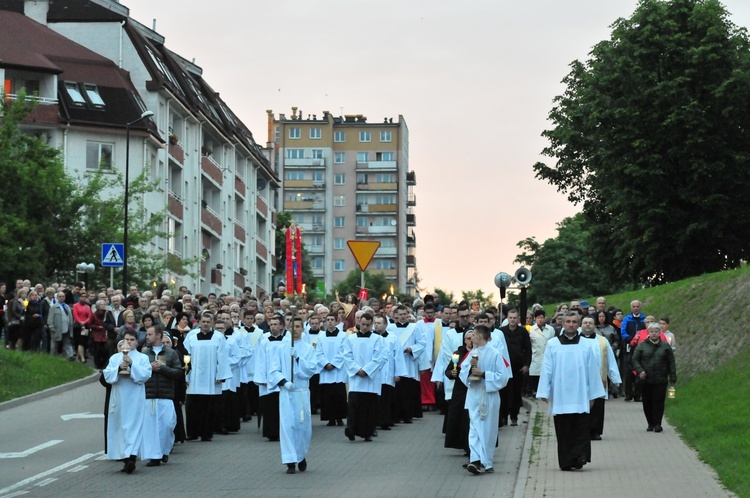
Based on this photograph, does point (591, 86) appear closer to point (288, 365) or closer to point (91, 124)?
point (91, 124)

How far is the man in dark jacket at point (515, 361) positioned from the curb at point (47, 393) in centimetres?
928

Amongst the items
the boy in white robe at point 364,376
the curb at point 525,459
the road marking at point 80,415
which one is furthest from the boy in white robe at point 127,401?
the road marking at point 80,415

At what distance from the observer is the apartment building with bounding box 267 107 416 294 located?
158250mm

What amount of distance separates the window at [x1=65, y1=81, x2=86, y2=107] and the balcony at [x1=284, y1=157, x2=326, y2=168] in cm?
9404

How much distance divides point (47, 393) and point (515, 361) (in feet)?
33.7

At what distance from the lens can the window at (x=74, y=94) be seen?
6281 centimetres

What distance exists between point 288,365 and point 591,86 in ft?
123

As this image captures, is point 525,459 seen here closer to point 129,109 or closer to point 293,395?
point 293,395

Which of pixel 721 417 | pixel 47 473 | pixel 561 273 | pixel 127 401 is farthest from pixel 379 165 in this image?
pixel 47 473

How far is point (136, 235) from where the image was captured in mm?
50469

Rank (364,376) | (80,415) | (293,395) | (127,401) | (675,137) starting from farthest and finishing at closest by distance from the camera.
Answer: (675,137) → (80,415) → (364,376) → (127,401) → (293,395)

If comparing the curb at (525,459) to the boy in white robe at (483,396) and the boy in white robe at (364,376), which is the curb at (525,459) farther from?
the boy in white robe at (364,376)

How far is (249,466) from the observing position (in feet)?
59.6

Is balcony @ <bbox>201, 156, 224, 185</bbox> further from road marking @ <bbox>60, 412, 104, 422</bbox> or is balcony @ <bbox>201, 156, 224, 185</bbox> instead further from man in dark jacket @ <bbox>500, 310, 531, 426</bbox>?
man in dark jacket @ <bbox>500, 310, 531, 426</bbox>
